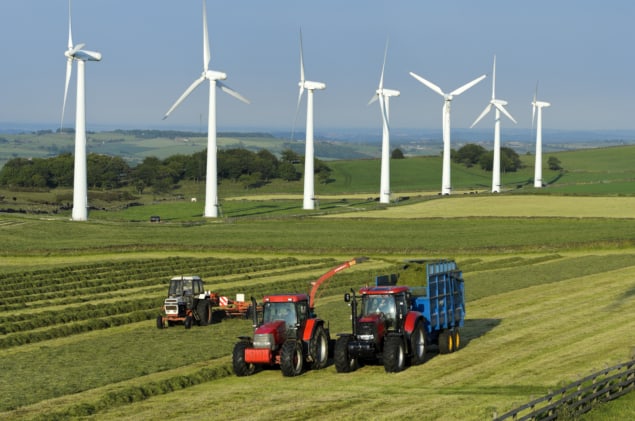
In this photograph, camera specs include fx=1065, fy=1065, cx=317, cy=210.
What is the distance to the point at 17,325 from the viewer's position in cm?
4672

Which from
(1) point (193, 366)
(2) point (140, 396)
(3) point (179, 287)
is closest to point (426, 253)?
(3) point (179, 287)

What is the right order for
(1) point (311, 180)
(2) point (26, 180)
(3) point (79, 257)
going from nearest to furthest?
(3) point (79, 257), (1) point (311, 180), (2) point (26, 180)

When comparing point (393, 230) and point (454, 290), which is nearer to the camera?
point (454, 290)

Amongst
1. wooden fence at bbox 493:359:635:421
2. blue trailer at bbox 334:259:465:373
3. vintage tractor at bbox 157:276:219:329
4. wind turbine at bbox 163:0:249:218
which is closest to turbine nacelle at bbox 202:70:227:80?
wind turbine at bbox 163:0:249:218

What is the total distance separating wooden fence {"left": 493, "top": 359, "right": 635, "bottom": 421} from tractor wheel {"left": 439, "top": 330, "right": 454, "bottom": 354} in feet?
21.5

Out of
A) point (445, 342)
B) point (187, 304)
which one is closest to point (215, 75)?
point (187, 304)

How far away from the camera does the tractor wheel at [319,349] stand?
3481 cm

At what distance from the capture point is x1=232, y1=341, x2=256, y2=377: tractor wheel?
113ft

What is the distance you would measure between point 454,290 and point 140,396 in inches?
569

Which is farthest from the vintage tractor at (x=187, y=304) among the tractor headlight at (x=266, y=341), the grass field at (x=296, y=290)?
the tractor headlight at (x=266, y=341)

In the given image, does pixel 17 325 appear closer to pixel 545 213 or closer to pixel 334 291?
pixel 334 291

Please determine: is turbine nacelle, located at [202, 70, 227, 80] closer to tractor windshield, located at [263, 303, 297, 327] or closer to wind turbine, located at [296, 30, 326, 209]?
wind turbine, located at [296, 30, 326, 209]

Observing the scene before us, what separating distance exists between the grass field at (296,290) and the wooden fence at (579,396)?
23.8 inches

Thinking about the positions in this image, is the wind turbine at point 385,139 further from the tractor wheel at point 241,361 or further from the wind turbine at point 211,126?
the tractor wheel at point 241,361
